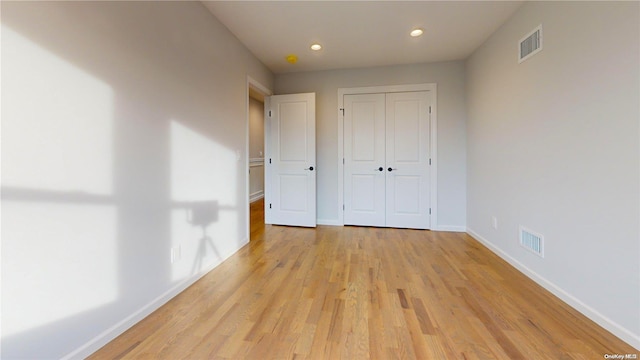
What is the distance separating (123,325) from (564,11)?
12.1 ft

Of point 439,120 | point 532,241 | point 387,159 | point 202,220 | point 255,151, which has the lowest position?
point 532,241

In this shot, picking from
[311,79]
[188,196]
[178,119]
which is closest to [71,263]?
[188,196]

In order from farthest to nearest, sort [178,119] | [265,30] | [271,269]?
[265,30]
[271,269]
[178,119]

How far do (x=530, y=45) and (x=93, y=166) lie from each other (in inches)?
135

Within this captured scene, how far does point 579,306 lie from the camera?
1.85 metres

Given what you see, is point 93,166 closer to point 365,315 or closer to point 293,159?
point 365,315

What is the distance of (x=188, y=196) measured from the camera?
2273 millimetres

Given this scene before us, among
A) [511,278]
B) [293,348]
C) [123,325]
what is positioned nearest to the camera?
[293,348]

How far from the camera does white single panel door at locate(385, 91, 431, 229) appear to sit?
13.3 ft

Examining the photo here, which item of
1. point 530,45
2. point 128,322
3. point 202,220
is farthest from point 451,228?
point 128,322

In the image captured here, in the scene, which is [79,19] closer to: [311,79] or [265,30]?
[265,30]

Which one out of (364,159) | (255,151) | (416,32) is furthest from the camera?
(255,151)

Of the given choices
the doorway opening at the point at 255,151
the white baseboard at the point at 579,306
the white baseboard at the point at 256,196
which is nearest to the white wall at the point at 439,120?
the white baseboard at the point at 579,306

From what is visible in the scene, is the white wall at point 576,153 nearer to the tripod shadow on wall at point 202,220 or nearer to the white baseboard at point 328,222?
the white baseboard at point 328,222
